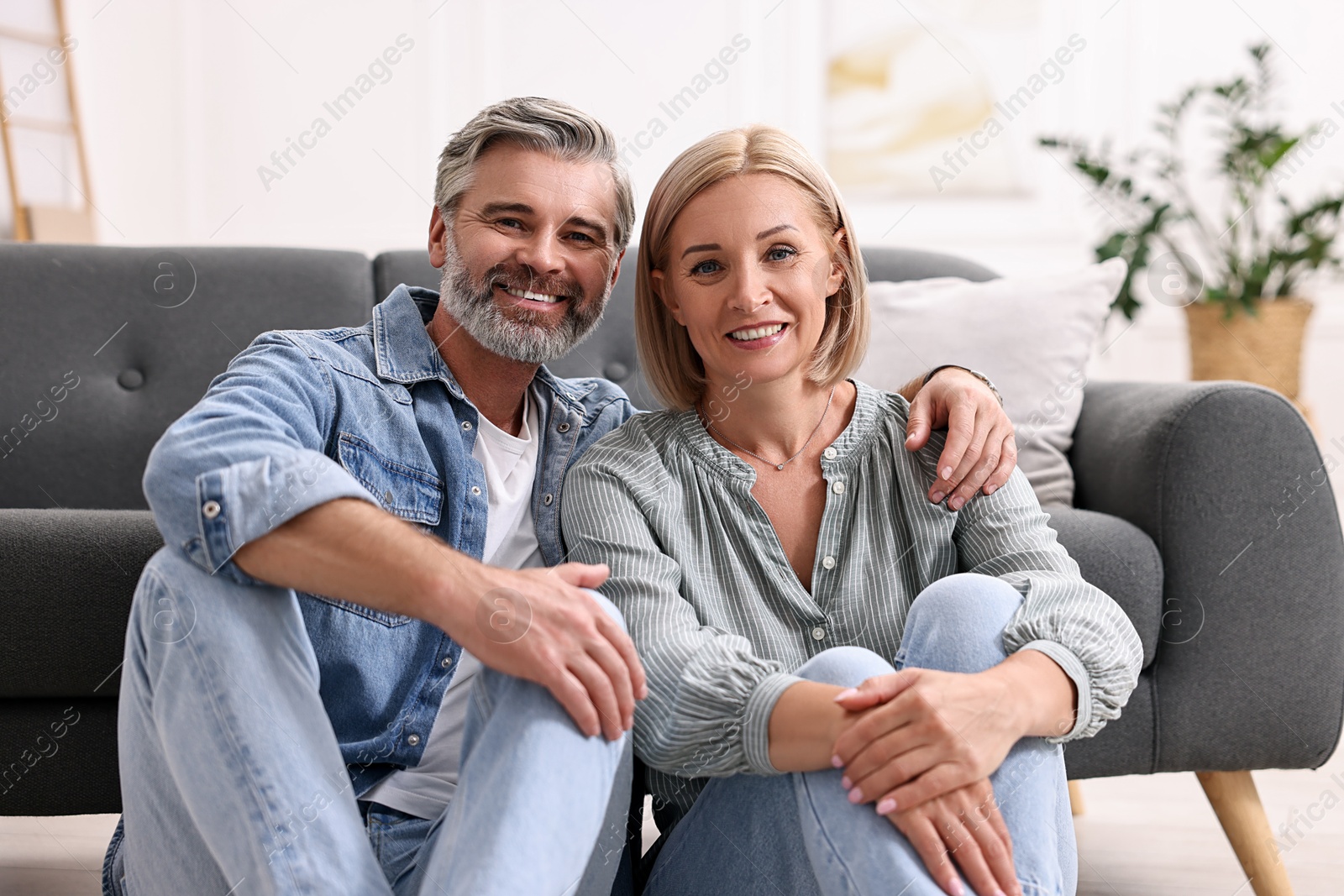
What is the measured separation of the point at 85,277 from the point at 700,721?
142cm

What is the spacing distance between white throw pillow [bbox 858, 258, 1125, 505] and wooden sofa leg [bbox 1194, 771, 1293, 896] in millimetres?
468

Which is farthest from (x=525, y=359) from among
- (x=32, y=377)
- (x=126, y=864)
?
(x=32, y=377)

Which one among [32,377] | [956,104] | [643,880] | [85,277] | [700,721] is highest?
[956,104]

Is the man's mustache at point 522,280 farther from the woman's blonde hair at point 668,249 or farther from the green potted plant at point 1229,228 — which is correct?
the green potted plant at point 1229,228

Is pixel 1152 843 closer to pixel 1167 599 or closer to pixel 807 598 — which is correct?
pixel 1167 599

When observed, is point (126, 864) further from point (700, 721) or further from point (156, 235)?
point (156, 235)

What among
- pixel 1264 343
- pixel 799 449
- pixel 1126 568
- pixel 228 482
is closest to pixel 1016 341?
pixel 1126 568

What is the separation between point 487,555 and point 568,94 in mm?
2591

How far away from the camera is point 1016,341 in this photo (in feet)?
5.52

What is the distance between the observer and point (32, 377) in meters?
1.67

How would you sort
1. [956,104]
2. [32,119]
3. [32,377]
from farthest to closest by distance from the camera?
[956,104], [32,119], [32,377]

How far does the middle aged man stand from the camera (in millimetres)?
773

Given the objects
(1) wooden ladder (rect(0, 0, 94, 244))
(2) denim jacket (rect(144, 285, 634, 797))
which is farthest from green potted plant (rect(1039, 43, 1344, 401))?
(1) wooden ladder (rect(0, 0, 94, 244))

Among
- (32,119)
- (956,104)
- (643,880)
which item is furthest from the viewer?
(956,104)
